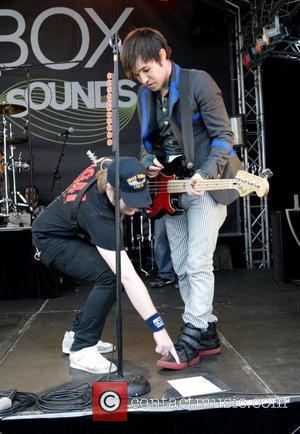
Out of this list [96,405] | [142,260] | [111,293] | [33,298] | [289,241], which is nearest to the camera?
[96,405]

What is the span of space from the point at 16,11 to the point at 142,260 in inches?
152

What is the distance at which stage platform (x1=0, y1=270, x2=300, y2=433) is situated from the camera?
91.7 inches

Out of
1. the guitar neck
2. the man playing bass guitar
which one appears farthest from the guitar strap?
the guitar neck

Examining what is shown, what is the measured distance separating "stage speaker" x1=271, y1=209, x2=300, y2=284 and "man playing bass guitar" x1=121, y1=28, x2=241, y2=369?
118 inches

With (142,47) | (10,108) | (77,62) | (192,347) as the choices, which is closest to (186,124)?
(142,47)

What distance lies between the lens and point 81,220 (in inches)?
113

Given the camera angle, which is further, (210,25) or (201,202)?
(210,25)

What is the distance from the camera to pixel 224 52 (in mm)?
7746

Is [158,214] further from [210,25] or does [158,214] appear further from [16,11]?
[16,11]

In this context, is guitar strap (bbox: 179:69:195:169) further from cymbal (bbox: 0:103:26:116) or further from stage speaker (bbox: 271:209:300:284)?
cymbal (bbox: 0:103:26:116)

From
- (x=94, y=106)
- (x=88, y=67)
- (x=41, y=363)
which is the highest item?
(x=88, y=67)

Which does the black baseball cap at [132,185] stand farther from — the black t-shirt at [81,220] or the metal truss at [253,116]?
the metal truss at [253,116]

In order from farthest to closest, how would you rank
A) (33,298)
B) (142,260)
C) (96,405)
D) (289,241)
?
(142,260), (289,241), (33,298), (96,405)

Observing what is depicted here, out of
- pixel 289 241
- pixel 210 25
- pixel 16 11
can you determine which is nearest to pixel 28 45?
pixel 16 11
